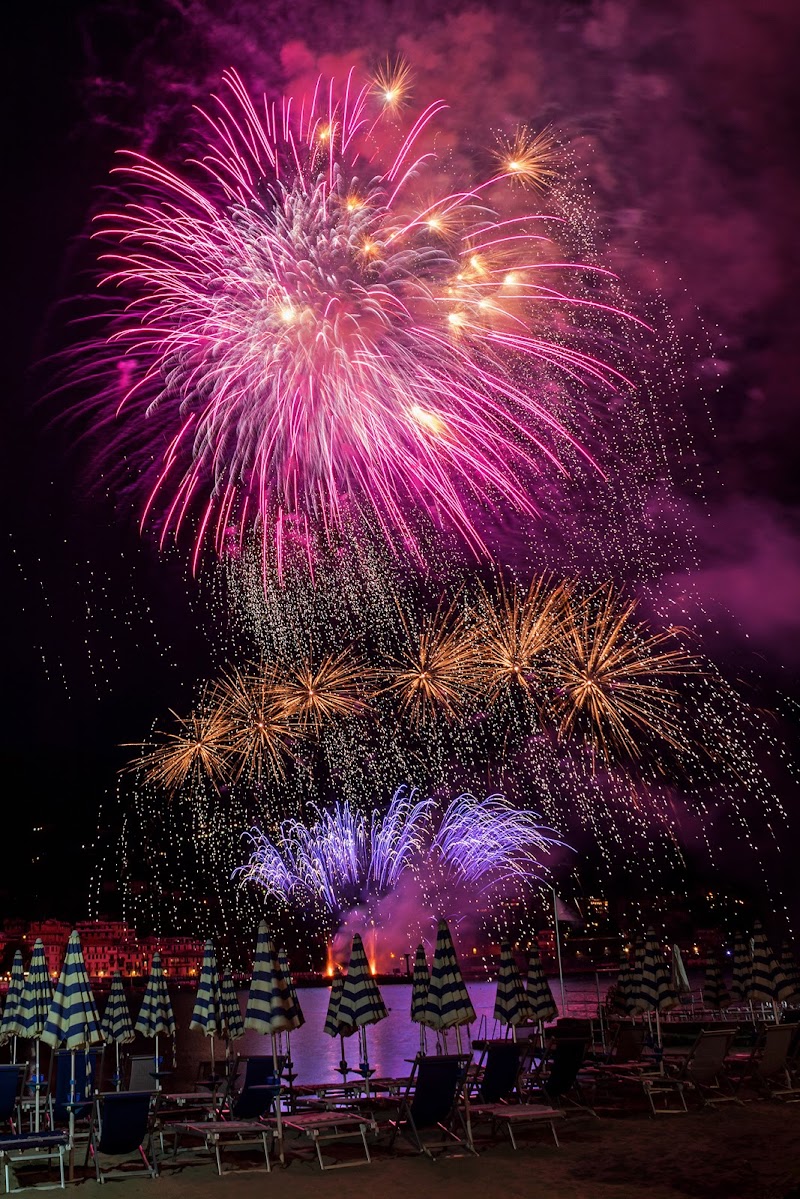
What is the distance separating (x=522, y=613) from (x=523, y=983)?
11208mm

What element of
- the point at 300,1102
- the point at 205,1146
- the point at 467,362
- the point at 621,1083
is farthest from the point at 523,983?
the point at 467,362

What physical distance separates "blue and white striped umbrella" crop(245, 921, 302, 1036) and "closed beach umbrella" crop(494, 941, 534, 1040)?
14.2 ft

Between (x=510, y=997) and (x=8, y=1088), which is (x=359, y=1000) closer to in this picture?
(x=510, y=997)

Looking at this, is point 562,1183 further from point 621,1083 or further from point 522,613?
point 522,613

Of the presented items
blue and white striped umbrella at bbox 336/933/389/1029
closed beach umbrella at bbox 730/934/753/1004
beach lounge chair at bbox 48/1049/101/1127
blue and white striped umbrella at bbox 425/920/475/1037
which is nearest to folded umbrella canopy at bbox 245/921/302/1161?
blue and white striped umbrella at bbox 425/920/475/1037

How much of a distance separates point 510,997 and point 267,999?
4.98 metres

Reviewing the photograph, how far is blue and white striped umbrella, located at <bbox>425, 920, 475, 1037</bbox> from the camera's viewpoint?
41.5 feet

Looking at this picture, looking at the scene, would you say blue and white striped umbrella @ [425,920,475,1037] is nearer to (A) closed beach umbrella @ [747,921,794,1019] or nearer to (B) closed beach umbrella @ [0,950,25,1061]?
(B) closed beach umbrella @ [0,950,25,1061]

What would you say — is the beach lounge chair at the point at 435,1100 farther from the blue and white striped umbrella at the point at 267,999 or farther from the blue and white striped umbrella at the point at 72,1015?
the blue and white striped umbrella at the point at 72,1015

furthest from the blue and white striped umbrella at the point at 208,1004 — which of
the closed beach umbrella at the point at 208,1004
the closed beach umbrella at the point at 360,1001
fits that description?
the closed beach umbrella at the point at 360,1001

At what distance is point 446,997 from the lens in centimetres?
1278

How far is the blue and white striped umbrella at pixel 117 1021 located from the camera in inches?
627

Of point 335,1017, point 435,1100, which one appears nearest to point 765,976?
point 335,1017

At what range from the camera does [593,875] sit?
139m
